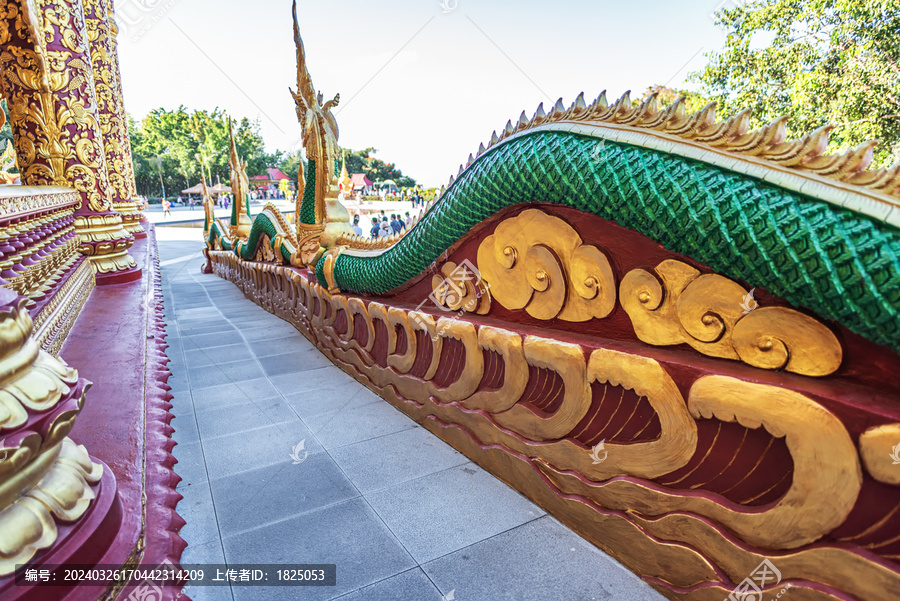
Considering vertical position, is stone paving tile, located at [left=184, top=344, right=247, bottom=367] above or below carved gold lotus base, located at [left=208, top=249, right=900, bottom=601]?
below

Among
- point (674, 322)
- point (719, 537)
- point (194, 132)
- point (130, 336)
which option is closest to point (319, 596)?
point (719, 537)

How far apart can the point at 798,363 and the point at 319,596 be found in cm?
147

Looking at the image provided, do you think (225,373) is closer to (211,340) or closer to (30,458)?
(211,340)

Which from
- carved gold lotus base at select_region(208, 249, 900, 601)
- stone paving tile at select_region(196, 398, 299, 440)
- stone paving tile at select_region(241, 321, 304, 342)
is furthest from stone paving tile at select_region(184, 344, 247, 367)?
carved gold lotus base at select_region(208, 249, 900, 601)

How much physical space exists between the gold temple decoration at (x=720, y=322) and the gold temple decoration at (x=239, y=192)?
7.19 meters

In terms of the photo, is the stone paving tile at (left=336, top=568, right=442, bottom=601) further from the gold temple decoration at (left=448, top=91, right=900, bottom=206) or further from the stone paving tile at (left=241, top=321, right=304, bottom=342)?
the stone paving tile at (left=241, top=321, right=304, bottom=342)

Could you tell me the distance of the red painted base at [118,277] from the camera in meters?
3.73

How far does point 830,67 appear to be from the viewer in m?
7.03

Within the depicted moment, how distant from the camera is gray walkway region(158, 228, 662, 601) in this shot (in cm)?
137

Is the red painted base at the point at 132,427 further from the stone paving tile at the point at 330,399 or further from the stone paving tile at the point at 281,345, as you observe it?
the stone paving tile at the point at 281,345

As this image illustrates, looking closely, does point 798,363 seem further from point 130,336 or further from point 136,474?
point 130,336

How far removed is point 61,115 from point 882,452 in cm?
501

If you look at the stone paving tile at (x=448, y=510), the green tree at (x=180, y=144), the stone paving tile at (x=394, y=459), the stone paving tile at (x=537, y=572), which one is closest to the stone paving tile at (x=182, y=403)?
the stone paving tile at (x=394, y=459)

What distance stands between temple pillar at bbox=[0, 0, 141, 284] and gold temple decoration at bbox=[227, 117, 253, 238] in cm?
344
